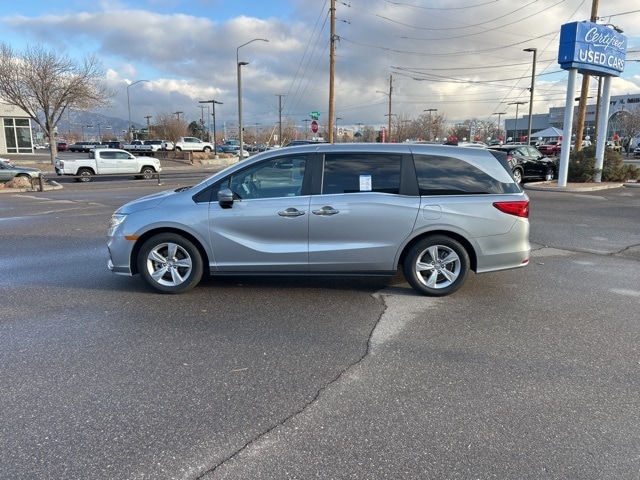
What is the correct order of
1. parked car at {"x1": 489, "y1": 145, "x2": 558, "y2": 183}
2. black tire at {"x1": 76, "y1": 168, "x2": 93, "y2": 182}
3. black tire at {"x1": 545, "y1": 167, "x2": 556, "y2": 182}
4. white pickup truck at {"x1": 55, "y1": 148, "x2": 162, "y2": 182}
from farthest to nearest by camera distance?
white pickup truck at {"x1": 55, "y1": 148, "x2": 162, "y2": 182} < black tire at {"x1": 76, "y1": 168, "x2": 93, "y2": 182} < black tire at {"x1": 545, "y1": 167, "x2": 556, "y2": 182} < parked car at {"x1": 489, "y1": 145, "x2": 558, "y2": 183}

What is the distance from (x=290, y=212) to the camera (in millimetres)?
5473

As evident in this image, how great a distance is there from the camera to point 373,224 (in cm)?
547

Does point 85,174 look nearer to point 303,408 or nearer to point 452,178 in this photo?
point 452,178

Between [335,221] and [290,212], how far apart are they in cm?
52

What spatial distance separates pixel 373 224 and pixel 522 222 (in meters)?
1.77

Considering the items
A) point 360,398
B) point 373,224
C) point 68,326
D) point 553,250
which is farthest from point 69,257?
point 553,250

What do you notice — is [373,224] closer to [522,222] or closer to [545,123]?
[522,222]

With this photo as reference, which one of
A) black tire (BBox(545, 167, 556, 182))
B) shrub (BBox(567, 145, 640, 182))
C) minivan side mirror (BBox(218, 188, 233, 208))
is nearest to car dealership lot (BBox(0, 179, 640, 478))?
minivan side mirror (BBox(218, 188, 233, 208))

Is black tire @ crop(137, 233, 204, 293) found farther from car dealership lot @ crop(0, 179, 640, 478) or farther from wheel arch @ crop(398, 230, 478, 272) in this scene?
wheel arch @ crop(398, 230, 478, 272)

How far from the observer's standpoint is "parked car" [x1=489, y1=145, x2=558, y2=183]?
21547 mm

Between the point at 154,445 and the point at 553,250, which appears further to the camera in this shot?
the point at 553,250

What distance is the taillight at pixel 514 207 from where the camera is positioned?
558cm

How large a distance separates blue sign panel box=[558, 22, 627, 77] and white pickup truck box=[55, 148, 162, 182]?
69.7ft

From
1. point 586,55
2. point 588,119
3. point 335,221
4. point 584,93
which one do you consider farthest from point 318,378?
point 588,119
